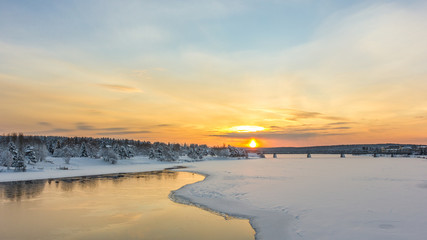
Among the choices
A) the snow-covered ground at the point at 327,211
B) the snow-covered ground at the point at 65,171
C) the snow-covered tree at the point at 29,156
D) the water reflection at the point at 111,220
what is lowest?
the snow-covered ground at the point at 65,171

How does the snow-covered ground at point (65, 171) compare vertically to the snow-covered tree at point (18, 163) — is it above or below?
below

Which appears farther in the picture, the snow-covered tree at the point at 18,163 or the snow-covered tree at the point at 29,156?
the snow-covered tree at the point at 29,156

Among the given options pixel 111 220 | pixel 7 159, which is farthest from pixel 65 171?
pixel 111 220

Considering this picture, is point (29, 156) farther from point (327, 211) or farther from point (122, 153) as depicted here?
point (327, 211)

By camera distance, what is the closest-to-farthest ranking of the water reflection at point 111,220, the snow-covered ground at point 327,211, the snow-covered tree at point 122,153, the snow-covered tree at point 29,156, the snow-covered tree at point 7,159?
the snow-covered ground at point 327,211 → the water reflection at point 111,220 → the snow-covered tree at point 7,159 → the snow-covered tree at point 29,156 → the snow-covered tree at point 122,153

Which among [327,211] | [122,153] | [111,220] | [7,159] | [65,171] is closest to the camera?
[111,220]

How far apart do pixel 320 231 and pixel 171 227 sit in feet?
30.9

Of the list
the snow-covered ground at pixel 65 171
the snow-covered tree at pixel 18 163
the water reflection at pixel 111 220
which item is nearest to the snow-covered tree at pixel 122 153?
the snow-covered ground at pixel 65 171

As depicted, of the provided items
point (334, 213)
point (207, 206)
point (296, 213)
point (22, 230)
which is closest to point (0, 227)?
point (22, 230)

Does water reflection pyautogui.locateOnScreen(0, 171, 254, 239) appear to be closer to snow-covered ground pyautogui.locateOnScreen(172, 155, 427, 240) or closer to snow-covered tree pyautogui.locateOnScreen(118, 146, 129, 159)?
snow-covered ground pyautogui.locateOnScreen(172, 155, 427, 240)

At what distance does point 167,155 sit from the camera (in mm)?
134625

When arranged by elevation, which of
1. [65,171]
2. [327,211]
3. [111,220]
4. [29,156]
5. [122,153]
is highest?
[29,156]

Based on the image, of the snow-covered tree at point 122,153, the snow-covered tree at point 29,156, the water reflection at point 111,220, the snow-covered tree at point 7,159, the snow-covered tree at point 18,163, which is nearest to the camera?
the water reflection at point 111,220

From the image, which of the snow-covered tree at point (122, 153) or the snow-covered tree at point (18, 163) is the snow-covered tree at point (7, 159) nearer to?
the snow-covered tree at point (18, 163)
